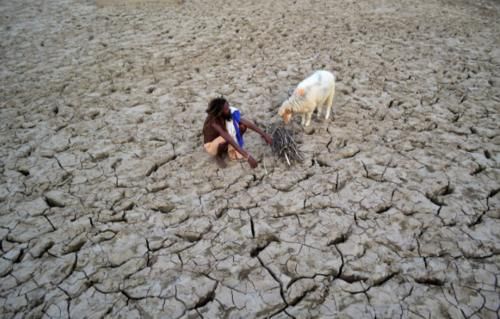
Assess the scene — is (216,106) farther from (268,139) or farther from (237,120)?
(268,139)

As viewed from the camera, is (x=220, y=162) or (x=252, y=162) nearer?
(x=252, y=162)

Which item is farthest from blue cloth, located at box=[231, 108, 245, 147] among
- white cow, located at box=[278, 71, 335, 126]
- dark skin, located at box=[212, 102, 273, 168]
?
white cow, located at box=[278, 71, 335, 126]

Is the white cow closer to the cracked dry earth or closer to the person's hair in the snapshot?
the cracked dry earth

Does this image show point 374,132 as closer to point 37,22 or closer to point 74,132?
point 74,132

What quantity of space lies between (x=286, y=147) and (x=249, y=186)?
1.65 ft

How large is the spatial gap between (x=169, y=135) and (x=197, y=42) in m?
2.53

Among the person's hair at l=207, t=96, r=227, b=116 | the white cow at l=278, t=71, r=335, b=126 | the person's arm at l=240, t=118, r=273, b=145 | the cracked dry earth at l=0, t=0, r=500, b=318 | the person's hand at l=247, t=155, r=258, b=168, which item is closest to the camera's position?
the cracked dry earth at l=0, t=0, r=500, b=318

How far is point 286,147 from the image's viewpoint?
2916mm

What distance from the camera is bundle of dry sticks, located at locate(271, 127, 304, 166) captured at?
9.59ft

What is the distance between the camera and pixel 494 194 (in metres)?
A: 2.56

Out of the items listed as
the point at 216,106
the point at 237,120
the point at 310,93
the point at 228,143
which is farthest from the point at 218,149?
the point at 310,93

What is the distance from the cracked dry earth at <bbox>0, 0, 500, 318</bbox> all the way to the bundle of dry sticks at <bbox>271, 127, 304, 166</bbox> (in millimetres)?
87

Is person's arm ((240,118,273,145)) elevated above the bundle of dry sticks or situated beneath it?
elevated above

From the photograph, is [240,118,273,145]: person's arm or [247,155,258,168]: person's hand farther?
[240,118,273,145]: person's arm
